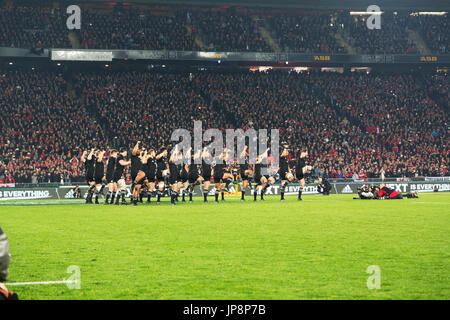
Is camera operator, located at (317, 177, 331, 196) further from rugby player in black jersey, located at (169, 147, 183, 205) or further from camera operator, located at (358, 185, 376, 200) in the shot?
rugby player in black jersey, located at (169, 147, 183, 205)

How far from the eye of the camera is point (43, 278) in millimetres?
9328

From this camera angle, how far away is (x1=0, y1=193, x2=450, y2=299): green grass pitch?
8320 mm

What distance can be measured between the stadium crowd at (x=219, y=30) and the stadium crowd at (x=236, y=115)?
116 inches

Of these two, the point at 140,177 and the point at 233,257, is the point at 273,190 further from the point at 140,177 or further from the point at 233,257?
the point at 233,257

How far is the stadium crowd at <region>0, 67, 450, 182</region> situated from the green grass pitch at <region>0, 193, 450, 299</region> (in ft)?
86.5

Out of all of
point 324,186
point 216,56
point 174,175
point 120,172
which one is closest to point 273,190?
point 324,186

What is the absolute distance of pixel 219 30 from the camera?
5888 centimetres

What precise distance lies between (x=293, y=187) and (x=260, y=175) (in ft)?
41.2

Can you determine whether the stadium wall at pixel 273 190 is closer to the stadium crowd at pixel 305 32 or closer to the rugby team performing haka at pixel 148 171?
the rugby team performing haka at pixel 148 171

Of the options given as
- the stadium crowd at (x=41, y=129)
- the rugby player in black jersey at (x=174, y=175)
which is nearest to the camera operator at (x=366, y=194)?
the rugby player in black jersey at (x=174, y=175)

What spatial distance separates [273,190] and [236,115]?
11.9 m

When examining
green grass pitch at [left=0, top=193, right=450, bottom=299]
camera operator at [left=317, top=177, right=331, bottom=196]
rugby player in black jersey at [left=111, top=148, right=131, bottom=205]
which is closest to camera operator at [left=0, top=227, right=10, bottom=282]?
green grass pitch at [left=0, top=193, right=450, bottom=299]

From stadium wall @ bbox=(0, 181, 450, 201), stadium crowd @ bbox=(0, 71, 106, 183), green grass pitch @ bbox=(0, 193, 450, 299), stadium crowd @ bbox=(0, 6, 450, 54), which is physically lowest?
stadium wall @ bbox=(0, 181, 450, 201)
